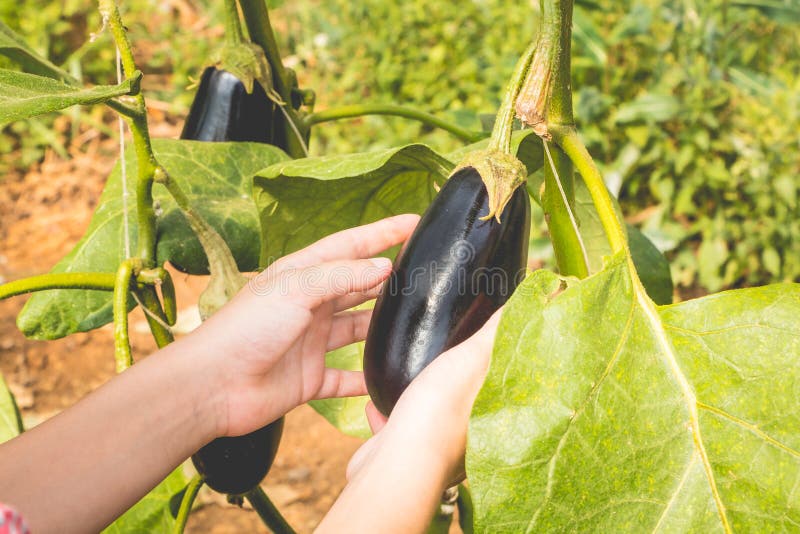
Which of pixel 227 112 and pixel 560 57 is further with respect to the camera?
pixel 227 112

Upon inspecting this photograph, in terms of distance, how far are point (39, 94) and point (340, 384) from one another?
481 millimetres

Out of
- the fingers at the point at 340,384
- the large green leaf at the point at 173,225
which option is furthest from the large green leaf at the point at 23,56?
the fingers at the point at 340,384

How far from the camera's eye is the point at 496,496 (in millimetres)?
557

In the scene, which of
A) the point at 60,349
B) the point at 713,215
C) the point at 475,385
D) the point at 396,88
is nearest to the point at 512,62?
the point at 396,88

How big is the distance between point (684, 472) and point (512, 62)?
237cm

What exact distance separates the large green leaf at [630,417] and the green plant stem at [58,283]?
16.6 inches

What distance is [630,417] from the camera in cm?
58

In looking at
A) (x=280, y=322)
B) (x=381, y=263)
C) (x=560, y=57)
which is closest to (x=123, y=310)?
(x=280, y=322)

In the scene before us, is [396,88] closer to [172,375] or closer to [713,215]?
[713,215]

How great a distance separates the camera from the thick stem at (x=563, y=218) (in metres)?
0.73

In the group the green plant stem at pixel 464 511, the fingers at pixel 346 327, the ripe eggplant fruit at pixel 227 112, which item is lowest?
the green plant stem at pixel 464 511

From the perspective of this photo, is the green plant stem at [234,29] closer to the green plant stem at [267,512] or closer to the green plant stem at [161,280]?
the green plant stem at [161,280]

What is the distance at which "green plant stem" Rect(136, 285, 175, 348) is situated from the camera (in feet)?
2.54

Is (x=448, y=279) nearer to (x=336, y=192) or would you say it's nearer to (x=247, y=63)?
(x=336, y=192)
